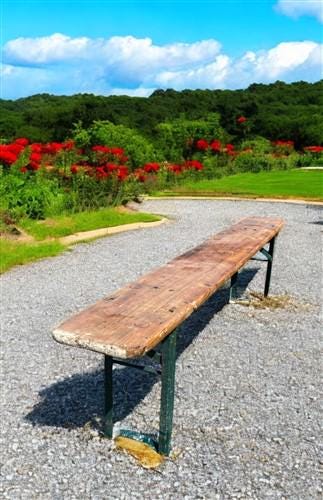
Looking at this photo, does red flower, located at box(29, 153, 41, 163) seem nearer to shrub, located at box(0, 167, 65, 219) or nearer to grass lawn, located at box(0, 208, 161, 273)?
shrub, located at box(0, 167, 65, 219)

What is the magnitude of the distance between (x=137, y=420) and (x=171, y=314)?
78 centimetres

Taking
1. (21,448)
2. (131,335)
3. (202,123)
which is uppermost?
(202,123)

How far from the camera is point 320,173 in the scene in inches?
Answer: 661

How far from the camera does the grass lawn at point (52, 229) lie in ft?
20.5

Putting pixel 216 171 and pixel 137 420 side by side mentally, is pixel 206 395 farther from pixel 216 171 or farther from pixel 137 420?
pixel 216 171

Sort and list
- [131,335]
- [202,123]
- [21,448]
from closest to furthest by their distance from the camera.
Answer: [131,335]
[21,448]
[202,123]

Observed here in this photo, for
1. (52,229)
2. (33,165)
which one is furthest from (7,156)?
(52,229)

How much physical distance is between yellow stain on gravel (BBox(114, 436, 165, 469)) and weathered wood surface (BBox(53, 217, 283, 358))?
2.15ft

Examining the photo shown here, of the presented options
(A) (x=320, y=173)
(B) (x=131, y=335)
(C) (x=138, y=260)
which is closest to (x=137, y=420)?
(B) (x=131, y=335)

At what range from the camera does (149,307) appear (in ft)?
7.97

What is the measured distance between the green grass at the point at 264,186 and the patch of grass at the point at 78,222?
4.11m

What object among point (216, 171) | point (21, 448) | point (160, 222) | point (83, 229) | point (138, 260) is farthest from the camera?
point (216, 171)

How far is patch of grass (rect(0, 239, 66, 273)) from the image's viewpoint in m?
6.02

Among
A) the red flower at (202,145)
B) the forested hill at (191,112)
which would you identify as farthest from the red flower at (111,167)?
the forested hill at (191,112)
